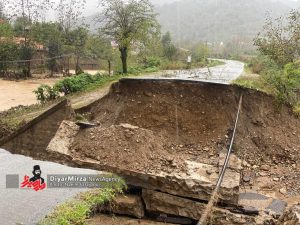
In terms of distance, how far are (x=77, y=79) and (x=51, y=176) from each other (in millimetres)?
12318

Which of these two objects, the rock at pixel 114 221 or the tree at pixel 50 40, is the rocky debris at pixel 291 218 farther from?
the tree at pixel 50 40

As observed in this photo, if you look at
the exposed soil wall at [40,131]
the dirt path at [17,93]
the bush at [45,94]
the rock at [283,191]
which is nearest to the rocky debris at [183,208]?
the rock at [283,191]

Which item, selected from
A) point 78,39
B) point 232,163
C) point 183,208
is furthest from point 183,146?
point 78,39

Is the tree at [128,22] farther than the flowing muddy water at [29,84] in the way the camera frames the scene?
Yes

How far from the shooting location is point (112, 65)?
28.5 metres

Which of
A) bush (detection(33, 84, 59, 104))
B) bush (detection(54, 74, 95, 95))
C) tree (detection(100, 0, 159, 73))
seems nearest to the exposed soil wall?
bush (detection(33, 84, 59, 104))

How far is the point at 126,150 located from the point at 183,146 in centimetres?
338

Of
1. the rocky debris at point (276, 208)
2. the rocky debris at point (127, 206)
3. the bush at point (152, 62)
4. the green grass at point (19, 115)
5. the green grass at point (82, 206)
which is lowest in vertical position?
the rocky debris at point (276, 208)

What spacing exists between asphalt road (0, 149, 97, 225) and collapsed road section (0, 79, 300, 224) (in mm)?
380

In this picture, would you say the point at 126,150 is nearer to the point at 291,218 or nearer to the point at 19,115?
the point at 291,218

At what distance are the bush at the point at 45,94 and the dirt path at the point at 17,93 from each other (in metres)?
1.30

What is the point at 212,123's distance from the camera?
38.4 ft

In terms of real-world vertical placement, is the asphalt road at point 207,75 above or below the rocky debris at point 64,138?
above

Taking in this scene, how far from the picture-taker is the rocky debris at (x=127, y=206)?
754 cm
